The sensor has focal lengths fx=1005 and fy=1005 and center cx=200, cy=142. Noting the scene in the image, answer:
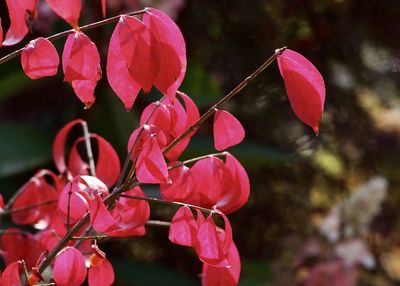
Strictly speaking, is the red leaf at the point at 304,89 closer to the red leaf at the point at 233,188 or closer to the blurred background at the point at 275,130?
the red leaf at the point at 233,188

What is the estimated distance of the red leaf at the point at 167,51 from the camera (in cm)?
59

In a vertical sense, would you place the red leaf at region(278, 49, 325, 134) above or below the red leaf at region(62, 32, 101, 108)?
below

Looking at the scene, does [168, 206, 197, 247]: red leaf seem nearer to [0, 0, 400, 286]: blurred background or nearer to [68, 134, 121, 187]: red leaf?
[68, 134, 121, 187]: red leaf

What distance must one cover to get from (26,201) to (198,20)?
96cm

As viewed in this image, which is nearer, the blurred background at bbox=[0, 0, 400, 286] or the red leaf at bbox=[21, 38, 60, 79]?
the red leaf at bbox=[21, 38, 60, 79]

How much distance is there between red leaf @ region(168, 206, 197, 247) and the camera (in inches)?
25.7

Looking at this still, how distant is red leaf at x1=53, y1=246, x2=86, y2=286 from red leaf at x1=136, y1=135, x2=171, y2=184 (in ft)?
0.23

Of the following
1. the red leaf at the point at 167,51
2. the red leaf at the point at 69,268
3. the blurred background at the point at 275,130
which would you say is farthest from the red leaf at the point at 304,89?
the blurred background at the point at 275,130

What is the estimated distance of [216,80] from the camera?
1793 mm

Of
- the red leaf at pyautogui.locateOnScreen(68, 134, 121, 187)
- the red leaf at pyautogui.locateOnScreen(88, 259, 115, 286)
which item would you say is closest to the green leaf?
the red leaf at pyautogui.locateOnScreen(68, 134, 121, 187)

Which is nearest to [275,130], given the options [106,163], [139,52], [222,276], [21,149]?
[21,149]

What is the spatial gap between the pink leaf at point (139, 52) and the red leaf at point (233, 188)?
14 cm

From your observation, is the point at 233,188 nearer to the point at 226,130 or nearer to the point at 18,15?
the point at 226,130

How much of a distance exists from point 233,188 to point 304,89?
11cm
